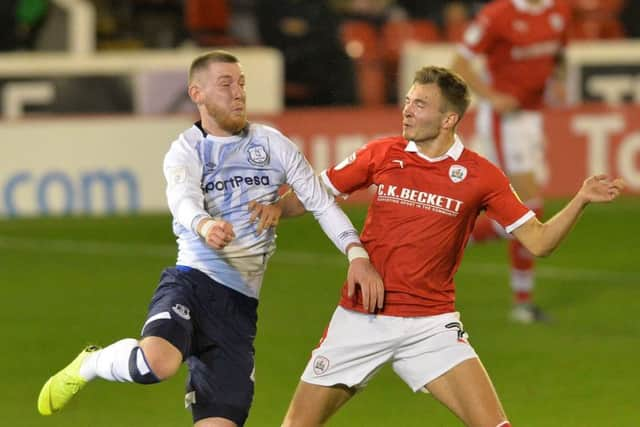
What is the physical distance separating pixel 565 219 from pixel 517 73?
4.98m

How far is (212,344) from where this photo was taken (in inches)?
247

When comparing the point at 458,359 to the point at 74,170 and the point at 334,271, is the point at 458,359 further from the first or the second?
the point at 74,170

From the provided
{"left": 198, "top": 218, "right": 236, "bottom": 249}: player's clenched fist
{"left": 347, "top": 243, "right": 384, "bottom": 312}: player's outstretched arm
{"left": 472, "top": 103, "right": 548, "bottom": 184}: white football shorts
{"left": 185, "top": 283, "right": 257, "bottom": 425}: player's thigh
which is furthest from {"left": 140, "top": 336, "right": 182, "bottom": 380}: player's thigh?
{"left": 472, "top": 103, "right": 548, "bottom": 184}: white football shorts

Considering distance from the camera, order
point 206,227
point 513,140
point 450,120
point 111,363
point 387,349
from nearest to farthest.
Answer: point 206,227 → point 111,363 → point 387,349 → point 450,120 → point 513,140

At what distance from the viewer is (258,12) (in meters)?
20.1

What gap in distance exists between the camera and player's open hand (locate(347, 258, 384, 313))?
6.01m

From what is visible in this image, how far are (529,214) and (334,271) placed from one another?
6.50 m

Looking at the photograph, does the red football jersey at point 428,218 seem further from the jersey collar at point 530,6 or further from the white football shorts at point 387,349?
the jersey collar at point 530,6

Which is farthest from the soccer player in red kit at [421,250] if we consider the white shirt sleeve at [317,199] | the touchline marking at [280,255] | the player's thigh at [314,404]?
the touchline marking at [280,255]

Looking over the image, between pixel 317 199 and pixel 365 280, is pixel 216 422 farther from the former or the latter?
pixel 317 199

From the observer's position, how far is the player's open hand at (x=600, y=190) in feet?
19.3

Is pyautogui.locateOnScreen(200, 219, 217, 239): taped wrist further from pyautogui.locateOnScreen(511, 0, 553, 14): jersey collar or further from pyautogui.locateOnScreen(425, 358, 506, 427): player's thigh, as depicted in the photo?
pyautogui.locateOnScreen(511, 0, 553, 14): jersey collar

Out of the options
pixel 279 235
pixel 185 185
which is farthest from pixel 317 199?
pixel 279 235

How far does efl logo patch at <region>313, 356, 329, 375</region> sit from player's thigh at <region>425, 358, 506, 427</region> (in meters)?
0.43
